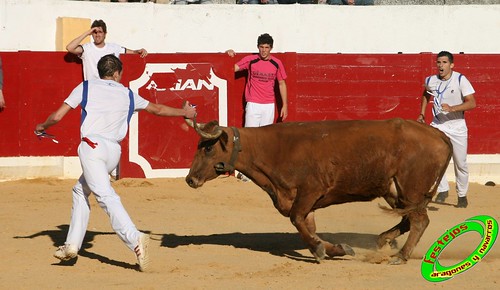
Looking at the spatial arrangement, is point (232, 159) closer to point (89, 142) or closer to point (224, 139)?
point (224, 139)

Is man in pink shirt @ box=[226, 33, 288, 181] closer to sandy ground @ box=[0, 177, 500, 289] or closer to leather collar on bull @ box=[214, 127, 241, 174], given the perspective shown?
sandy ground @ box=[0, 177, 500, 289]

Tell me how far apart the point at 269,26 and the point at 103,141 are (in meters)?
8.46

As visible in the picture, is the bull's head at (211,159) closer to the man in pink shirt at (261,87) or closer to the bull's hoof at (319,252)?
the bull's hoof at (319,252)

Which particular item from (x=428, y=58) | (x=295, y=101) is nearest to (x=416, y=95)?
(x=428, y=58)

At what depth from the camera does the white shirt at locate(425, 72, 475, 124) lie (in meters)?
11.9

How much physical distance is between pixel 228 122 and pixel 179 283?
6.72m

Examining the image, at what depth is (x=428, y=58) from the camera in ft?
49.0

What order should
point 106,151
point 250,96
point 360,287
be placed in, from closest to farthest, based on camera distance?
point 360,287
point 106,151
point 250,96

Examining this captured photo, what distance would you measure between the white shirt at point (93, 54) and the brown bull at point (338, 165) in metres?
4.65

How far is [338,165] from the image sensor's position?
8.93m

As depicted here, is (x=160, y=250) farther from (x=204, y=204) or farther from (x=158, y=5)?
(x=158, y=5)

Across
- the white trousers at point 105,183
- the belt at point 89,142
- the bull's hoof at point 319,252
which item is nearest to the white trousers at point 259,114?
the bull's hoof at point 319,252

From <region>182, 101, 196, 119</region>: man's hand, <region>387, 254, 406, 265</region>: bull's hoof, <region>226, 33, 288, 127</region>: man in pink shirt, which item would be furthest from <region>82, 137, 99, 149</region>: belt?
<region>226, 33, 288, 127</region>: man in pink shirt

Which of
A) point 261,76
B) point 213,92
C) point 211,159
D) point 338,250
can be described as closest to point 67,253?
point 211,159
